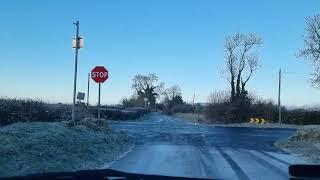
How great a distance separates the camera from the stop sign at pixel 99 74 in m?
29.8

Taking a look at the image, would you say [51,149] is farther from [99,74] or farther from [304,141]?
[304,141]

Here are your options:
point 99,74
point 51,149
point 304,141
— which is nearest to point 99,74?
point 99,74

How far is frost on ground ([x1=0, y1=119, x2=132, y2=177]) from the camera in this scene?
44.2 ft

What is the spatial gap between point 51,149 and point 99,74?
45.0 feet

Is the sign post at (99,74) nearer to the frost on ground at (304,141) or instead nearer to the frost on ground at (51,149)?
the frost on ground at (51,149)

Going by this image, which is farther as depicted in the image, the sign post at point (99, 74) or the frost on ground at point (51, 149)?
the sign post at point (99, 74)

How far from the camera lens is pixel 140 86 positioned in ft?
480

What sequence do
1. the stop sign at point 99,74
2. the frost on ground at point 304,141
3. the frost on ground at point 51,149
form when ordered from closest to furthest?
the frost on ground at point 51,149, the frost on ground at point 304,141, the stop sign at point 99,74

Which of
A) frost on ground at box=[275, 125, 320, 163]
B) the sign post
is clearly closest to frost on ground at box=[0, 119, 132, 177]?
the sign post

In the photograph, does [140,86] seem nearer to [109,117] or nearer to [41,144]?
[109,117]

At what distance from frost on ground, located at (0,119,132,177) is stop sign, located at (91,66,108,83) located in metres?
5.91

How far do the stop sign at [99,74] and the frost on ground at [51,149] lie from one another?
19.4ft

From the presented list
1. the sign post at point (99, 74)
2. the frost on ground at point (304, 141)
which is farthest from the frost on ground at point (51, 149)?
the frost on ground at point (304, 141)

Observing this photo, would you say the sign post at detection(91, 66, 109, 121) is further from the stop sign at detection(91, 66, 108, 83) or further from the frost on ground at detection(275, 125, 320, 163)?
the frost on ground at detection(275, 125, 320, 163)
